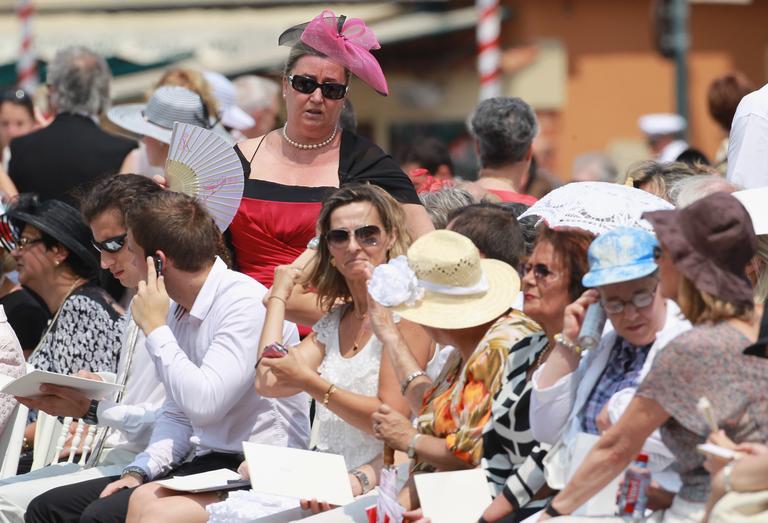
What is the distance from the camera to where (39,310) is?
6.19 meters

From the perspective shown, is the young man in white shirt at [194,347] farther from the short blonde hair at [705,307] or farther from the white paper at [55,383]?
the short blonde hair at [705,307]

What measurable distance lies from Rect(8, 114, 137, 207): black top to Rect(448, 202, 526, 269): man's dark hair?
3070 millimetres

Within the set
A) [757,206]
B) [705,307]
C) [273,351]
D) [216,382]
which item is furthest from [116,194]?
[705,307]

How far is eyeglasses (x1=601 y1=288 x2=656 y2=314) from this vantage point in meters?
3.61

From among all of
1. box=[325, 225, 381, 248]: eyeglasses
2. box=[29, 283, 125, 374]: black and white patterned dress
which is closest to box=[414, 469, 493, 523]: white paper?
box=[325, 225, 381, 248]: eyeglasses

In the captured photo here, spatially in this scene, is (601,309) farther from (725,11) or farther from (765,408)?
(725,11)

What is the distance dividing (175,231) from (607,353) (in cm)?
178

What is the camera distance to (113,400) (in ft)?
17.7

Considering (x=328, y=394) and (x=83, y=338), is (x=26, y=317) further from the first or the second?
(x=328, y=394)

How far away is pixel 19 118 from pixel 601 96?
29.1ft

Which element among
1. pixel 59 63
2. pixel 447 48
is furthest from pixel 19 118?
pixel 447 48

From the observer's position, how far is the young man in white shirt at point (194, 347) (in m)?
4.80

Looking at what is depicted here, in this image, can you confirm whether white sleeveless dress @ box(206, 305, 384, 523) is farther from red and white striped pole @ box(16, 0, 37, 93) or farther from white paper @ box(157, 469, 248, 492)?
red and white striped pole @ box(16, 0, 37, 93)

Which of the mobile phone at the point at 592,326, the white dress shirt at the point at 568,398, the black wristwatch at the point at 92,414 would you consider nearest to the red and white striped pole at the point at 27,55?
the black wristwatch at the point at 92,414
